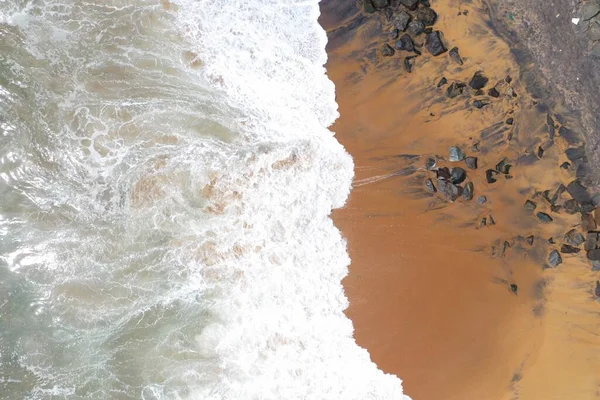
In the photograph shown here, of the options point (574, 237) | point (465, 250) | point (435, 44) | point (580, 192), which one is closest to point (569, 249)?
point (574, 237)

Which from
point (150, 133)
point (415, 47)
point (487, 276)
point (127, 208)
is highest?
point (415, 47)

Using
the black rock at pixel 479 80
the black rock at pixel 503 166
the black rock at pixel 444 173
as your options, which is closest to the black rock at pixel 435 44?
the black rock at pixel 479 80

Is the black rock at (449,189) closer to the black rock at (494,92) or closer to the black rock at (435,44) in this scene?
the black rock at (494,92)

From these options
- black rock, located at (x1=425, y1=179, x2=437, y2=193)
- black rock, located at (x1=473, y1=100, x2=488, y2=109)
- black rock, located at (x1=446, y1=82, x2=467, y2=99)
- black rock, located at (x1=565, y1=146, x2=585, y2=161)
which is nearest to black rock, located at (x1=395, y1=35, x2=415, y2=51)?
black rock, located at (x1=446, y1=82, x2=467, y2=99)

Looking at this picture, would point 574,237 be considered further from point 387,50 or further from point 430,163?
point 387,50

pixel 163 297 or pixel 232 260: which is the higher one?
pixel 232 260

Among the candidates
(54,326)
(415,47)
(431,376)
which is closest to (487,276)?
(431,376)

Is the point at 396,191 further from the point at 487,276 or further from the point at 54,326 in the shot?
the point at 54,326
